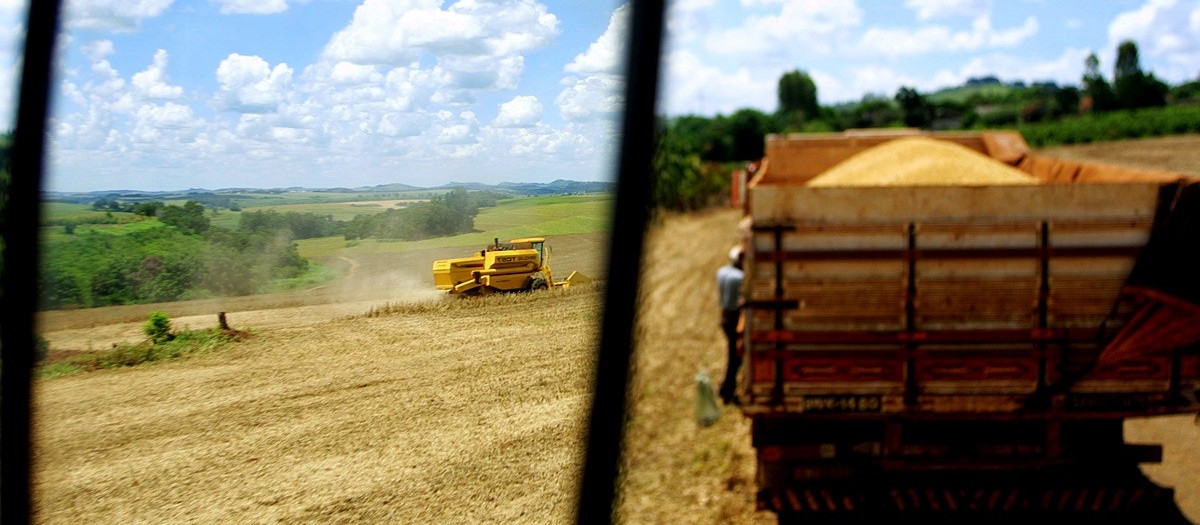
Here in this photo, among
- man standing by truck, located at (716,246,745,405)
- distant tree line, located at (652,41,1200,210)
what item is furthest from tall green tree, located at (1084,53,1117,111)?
man standing by truck, located at (716,246,745,405)

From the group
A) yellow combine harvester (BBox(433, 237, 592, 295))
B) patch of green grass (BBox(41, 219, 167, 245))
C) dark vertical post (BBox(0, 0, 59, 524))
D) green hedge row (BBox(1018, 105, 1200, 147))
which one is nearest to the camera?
dark vertical post (BBox(0, 0, 59, 524))

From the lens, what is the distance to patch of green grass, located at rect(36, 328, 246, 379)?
3031mm

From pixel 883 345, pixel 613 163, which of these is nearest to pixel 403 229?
pixel 613 163

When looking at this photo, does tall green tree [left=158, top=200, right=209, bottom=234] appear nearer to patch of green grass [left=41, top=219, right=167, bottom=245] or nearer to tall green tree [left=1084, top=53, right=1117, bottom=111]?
patch of green grass [left=41, top=219, right=167, bottom=245]

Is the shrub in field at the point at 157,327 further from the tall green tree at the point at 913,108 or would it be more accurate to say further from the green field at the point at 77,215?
the tall green tree at the point at 913,108

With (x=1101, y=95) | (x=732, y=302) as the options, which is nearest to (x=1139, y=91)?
(x=1101, y=95)

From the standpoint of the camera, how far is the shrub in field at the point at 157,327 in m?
3.02

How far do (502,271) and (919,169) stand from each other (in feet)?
7.50

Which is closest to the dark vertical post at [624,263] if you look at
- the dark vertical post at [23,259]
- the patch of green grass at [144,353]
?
the patch of green grass at [144,353]

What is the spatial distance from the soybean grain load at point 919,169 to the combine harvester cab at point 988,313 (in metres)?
0.45

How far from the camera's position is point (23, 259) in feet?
9.77

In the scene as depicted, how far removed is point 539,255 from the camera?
10.8 feet

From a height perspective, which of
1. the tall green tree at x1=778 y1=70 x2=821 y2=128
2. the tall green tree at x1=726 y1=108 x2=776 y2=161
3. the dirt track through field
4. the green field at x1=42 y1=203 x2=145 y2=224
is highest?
the tall green tree at x1=778 y1=70 x2=821 y2=128

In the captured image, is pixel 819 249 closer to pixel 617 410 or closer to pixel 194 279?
pixel 617 410
